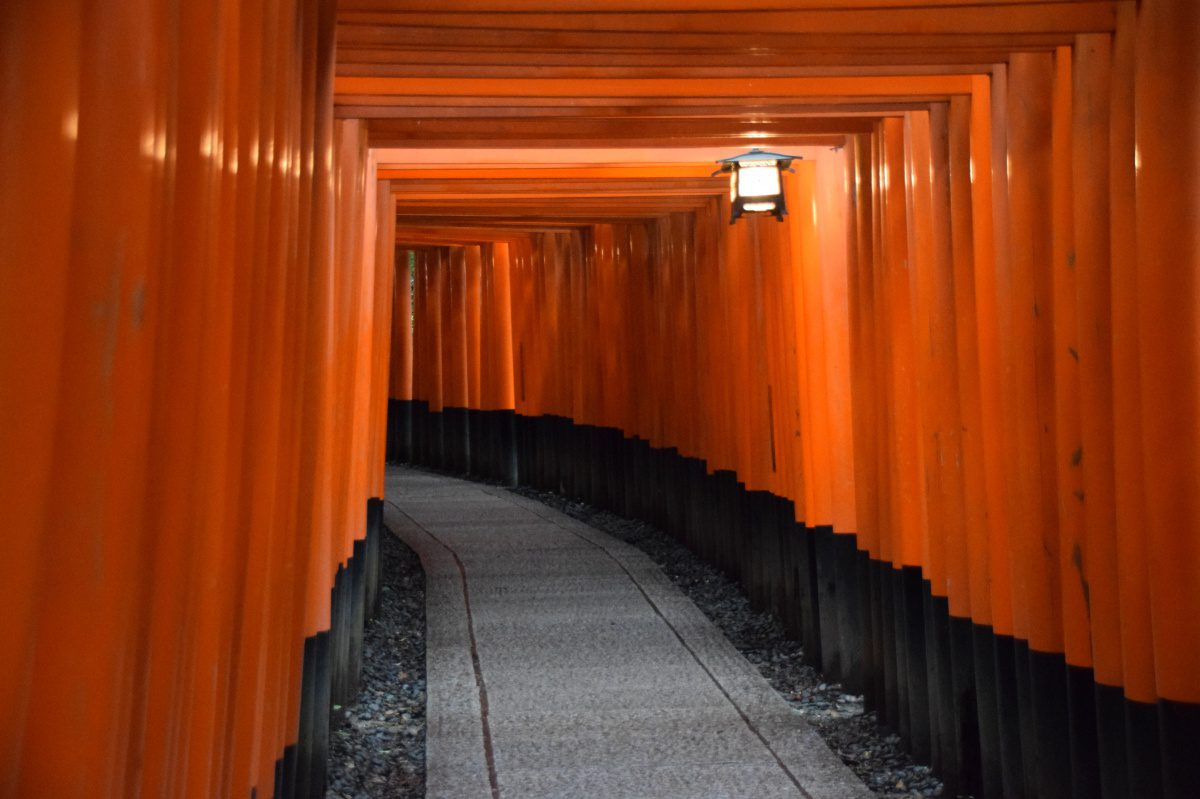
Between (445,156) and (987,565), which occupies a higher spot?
(445,156)

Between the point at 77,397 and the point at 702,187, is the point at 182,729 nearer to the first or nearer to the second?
the point at 77,397

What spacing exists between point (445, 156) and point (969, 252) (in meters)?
3.99

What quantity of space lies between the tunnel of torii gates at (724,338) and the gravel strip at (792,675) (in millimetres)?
194

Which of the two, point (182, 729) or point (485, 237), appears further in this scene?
point (485, 237)

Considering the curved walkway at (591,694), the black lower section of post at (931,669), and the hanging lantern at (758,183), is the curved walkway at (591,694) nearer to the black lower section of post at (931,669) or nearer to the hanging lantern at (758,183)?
the black lower section of post at (931,669)

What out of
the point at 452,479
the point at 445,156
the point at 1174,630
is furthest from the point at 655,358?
the point at 1174,630

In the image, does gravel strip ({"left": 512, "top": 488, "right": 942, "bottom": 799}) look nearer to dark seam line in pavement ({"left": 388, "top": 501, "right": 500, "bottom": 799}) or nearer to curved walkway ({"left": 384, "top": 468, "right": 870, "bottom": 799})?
curved walkway ({"left": 384, "top": 468, "right": 870, "bottom": 799})

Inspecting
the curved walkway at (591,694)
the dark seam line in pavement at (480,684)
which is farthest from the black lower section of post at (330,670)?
the dark seam line in pavement at (480,684)

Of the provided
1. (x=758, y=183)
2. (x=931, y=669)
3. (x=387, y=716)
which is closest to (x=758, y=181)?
(x=758, y=183)

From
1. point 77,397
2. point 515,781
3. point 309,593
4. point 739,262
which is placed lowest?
point 515,781

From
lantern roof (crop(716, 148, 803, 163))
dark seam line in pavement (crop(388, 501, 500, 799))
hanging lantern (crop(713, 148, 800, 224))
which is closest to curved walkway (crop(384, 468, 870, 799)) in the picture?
dark seam line in pavement (crop(388, 501, 500, 799))

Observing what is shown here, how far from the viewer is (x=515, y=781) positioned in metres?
6.01

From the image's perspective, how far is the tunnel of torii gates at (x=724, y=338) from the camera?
1775 millimetres

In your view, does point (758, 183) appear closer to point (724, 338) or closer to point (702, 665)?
point (702, 665)
